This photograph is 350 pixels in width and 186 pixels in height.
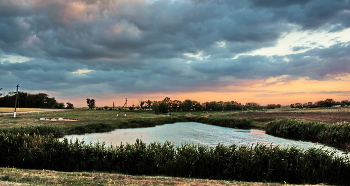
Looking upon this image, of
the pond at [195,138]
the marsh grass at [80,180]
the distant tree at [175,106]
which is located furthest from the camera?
the distant tree at [175,106]

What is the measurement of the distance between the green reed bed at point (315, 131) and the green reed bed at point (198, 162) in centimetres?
1303

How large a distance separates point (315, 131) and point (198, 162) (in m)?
23.7

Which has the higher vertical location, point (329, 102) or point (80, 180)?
point (329, 102)

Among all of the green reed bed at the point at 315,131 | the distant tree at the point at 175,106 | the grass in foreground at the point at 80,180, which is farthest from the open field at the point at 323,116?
the distant tree at the point at 175,106

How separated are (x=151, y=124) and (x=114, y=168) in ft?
143

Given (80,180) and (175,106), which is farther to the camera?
(175,106)

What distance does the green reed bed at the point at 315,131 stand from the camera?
24078mm

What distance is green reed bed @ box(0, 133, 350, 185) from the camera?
12609mm

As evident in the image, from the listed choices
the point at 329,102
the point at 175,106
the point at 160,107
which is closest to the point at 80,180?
the point at 160,107

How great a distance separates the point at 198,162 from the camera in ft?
43.9

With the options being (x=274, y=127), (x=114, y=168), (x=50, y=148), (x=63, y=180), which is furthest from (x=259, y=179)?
(x=274, y=127)

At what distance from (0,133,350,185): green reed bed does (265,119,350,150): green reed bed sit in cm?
1303

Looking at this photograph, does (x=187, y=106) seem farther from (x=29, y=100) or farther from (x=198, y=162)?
(x=198, y=162)

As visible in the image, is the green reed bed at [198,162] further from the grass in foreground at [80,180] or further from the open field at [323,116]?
the open field at [323,116]
